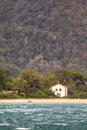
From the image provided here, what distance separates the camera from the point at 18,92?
190 meters

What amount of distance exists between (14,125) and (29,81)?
118395 mm

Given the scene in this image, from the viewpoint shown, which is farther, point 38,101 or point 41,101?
point 38,101

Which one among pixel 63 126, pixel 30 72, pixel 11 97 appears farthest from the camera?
pixel 30 72

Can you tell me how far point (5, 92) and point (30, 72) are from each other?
511 inches

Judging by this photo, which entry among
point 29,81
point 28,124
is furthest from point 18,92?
point 28,124

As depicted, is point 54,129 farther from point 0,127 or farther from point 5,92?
point 5,92

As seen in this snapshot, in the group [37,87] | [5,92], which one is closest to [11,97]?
[5,92]

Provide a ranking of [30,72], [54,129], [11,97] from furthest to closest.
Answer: [30,72] → [11,97] → [54,129]

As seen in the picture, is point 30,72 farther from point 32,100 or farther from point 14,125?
point 14,125

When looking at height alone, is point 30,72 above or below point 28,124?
above

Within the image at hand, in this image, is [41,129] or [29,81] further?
[29,81]

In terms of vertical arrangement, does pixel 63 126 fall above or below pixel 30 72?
below

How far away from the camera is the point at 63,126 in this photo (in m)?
71.8

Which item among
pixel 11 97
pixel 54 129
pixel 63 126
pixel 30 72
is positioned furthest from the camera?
pixel 30 72
